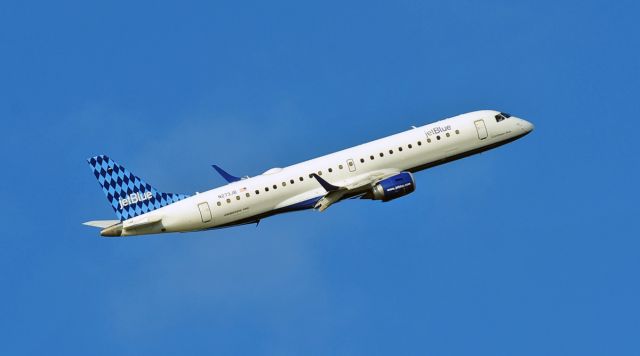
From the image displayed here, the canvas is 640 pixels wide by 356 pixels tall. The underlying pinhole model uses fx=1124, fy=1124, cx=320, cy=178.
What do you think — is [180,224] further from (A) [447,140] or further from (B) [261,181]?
(A) [447,140]

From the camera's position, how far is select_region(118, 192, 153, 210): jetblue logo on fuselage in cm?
9188

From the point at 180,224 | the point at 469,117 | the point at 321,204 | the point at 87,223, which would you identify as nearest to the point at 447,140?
the point at 469,117

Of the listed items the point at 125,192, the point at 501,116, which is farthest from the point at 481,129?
the point at 125,192

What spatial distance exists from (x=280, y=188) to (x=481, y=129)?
18.3 m

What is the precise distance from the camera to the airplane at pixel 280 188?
9044 centimetres

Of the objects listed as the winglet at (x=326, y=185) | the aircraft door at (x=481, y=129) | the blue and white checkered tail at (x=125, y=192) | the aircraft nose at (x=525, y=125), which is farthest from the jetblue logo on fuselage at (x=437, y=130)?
the blue and white checkered tail at (x=125, y=192)

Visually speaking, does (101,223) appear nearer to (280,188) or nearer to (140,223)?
(140,223)

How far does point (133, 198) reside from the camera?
92.1m

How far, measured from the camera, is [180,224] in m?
90.5

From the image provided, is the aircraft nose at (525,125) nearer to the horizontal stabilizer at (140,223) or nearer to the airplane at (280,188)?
the airplane at (280,188)

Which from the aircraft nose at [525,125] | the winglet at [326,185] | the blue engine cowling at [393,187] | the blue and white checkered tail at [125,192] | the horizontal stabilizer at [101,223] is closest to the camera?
the winglet at [326,185]

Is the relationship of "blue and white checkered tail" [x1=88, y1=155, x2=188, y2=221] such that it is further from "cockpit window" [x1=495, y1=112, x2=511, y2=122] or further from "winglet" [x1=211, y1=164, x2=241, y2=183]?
"cockpit window" [x1=495, y1=112, x2=511, y2=122]

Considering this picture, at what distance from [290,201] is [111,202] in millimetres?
14672

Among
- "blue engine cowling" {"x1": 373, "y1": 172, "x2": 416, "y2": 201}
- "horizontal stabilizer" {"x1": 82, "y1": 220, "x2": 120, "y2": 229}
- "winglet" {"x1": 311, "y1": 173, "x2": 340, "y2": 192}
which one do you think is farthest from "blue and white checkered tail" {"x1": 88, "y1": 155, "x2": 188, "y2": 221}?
"blue engine cowling" {"x1": 373, "y1": 172, "x2": 416, "y2": 201}
